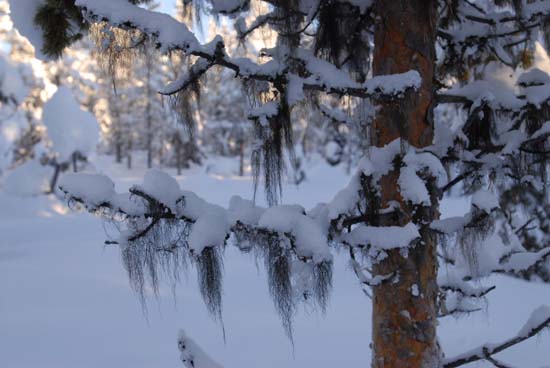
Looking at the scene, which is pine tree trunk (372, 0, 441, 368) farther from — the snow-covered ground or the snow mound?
A: the snow mound

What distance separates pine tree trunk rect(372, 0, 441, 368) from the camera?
2.64 m

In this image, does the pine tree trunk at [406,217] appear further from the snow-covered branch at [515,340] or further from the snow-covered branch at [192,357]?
the snow-covered branch at [192,357]

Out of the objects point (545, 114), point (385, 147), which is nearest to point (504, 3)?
point (545, 114)

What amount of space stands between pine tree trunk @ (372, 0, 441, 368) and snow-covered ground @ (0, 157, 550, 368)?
1.63 m

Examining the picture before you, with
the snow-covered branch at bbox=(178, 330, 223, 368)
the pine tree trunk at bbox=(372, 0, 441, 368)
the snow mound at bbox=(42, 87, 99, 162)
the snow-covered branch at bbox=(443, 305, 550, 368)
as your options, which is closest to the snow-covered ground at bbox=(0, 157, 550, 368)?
the snow-covered branch at bbox=(178, 330, 223, 368)

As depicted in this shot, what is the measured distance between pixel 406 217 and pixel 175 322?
5.11m

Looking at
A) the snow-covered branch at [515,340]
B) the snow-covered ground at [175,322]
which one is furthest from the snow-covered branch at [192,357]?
the snow-covered branch at [515,340]

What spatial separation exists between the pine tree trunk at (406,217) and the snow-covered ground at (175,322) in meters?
1.63

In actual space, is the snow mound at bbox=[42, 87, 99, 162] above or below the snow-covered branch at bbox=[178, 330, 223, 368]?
above

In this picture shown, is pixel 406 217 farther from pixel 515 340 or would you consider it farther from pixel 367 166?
pixel 515 340

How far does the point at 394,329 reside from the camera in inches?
105

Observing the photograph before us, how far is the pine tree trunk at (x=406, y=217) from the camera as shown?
2637 millimetres

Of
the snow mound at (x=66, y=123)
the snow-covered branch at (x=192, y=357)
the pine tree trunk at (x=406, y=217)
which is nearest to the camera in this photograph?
the pine tree trunk at (x=406, y=217)

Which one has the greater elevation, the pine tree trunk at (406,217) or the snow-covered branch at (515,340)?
the pine tree trunk at (406,217)
